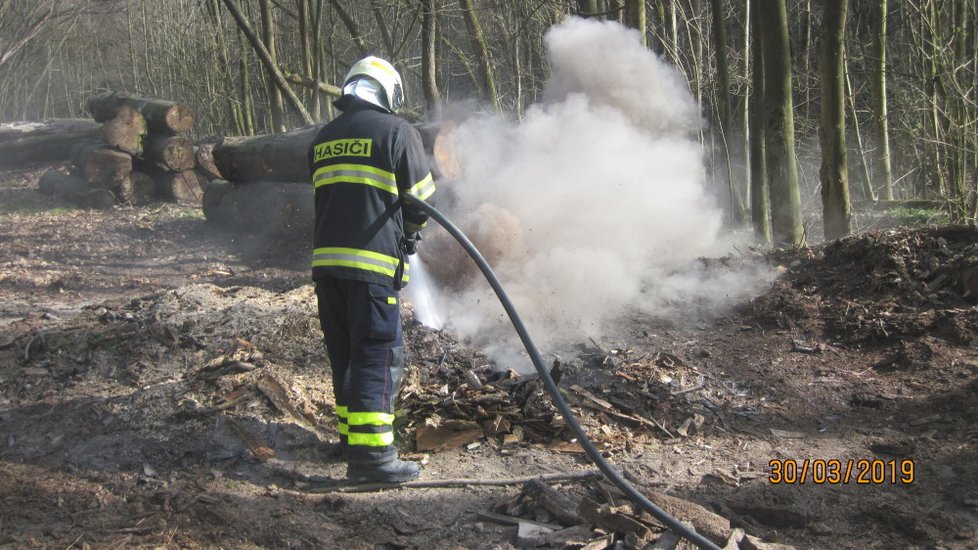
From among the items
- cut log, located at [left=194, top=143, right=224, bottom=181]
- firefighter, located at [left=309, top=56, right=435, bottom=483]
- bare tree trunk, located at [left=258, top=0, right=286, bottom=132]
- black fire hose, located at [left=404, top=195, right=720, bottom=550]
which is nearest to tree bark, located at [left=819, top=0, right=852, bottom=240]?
black fire hose, located at [left=404, top=195, right=720, bottom=550]

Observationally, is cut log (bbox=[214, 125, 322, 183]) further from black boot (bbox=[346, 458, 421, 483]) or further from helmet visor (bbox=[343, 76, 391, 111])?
black boot (bbox=[346, 458, 421, 483])

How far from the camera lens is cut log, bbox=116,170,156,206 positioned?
48.0 feet

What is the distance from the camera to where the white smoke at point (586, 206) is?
7.07m

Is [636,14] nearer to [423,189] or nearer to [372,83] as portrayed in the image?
[372,83]

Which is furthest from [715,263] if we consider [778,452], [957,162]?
[778,452]

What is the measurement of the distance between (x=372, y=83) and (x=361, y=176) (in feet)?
2.08

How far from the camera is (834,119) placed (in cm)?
862

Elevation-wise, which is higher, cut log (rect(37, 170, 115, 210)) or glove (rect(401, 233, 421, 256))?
cut log (rect(37, 170, 115, 210))

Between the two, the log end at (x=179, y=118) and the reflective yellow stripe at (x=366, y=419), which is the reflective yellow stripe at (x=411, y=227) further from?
the log end at (x=179, y=118)

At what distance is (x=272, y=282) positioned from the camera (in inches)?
361

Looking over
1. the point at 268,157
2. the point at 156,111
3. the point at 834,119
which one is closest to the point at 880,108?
the point at 834,119

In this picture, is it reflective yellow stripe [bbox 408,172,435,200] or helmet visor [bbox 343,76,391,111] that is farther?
helmet visor [bbox 343,76,391,111]

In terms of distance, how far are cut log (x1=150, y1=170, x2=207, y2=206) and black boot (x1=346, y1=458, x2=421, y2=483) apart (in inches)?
485
